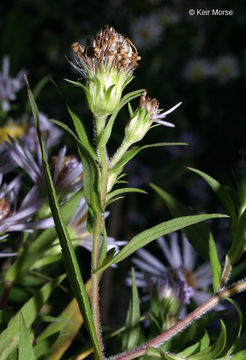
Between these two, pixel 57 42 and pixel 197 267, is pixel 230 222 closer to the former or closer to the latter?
pixel 197 267

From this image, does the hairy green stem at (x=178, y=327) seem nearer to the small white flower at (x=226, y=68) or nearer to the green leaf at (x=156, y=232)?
the green leaf at (x=156, y=232)

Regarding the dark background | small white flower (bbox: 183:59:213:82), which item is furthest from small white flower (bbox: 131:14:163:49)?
small white flower (bbox: 183:59:213:82)

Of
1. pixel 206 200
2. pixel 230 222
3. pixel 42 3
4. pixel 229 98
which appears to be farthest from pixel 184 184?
pixel 230 222

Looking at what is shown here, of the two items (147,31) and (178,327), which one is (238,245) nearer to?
(178,327)

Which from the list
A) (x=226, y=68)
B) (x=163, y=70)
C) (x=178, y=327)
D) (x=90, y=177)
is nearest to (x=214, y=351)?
(x=178, y=327)

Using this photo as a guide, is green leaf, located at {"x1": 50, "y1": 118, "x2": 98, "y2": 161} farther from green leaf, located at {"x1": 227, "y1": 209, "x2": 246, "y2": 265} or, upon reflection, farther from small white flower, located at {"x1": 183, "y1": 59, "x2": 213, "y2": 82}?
small white flower, located at {"x1": 183, "y1": 59, "x2": 213, "y2": 82}

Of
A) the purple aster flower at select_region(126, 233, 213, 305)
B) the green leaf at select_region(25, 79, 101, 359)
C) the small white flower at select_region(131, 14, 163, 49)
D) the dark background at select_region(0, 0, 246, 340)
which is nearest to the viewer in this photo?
the green leaf at select_region(25, 79, 101, 359)

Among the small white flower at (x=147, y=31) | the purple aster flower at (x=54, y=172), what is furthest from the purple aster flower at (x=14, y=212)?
the small white flower at (x=147, y=31)
